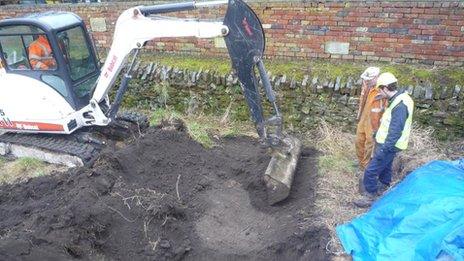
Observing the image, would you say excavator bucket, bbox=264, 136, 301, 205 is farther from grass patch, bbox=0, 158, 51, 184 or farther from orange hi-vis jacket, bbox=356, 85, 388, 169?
grass patch, bbox=0, 158, 51, 184

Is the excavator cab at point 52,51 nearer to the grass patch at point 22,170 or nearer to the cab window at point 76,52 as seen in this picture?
the cab window at point 76,52

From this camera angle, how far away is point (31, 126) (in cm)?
673

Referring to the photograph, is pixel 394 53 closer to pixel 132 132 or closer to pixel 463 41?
pixel 463 41

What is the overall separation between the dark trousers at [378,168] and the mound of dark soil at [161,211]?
755 mm

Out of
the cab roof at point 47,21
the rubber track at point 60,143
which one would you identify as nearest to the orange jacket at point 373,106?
the rubber track at point 60,143

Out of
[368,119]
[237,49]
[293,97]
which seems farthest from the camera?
[293,97]

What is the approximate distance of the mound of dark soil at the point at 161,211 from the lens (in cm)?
479

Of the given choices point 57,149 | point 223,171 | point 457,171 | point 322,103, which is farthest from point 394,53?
point 57,149

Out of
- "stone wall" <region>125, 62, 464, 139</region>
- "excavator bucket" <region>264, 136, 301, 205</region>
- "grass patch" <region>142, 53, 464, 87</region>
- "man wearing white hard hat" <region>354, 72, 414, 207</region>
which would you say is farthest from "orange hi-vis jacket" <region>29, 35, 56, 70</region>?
"man wearing white hard hat" <region>354, 72, 414, 207</region>

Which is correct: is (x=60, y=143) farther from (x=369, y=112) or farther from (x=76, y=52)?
(x=369, y=112)

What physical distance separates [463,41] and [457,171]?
3.05m

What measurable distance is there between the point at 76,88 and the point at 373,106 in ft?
14.3

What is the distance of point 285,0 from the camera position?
26.1 feet

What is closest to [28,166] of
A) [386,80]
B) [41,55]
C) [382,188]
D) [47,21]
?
[41,55]
